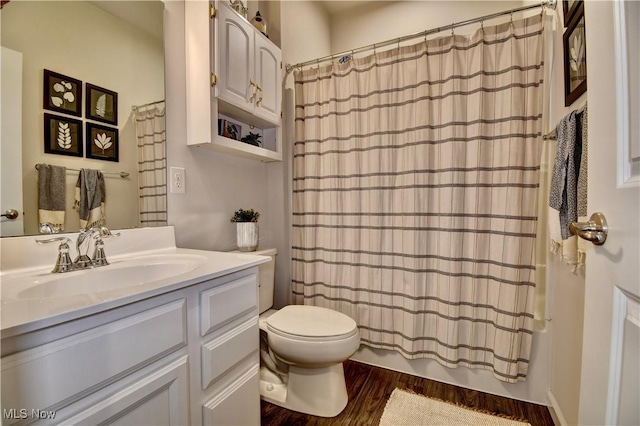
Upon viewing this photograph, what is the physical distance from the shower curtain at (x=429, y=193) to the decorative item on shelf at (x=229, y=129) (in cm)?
43

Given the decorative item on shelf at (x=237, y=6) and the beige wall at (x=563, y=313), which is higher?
the decorative item on shelf at (x=237, y=6)

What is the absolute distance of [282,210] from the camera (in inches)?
77.7

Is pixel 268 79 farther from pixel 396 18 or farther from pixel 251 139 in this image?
pixel 396 18

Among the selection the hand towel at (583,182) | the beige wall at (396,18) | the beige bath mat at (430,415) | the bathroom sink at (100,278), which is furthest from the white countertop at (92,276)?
the beige wall at (396,18)

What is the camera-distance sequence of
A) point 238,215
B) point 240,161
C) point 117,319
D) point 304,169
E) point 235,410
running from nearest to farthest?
point 117,319, point 235,410, point 238,215, point 240,161, point 304,169

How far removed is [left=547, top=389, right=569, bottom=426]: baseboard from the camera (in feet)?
3.99

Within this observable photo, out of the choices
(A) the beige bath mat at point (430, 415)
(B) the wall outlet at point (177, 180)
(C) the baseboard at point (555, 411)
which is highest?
(B) the wall outlet at point (177, 180)

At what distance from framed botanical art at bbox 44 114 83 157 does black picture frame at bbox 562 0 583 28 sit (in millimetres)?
1949

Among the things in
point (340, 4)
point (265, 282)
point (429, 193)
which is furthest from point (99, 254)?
point (340, 4)

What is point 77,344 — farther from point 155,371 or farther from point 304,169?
point 304,169

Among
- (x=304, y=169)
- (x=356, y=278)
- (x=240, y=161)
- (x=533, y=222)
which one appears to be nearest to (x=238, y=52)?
(x=240, y=161)

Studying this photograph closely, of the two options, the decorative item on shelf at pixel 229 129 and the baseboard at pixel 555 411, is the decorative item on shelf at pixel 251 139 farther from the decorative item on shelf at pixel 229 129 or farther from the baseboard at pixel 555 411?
the baseboard at pixel 555 411

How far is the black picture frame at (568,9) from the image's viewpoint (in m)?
1.08

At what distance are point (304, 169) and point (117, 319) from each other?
144 cm
